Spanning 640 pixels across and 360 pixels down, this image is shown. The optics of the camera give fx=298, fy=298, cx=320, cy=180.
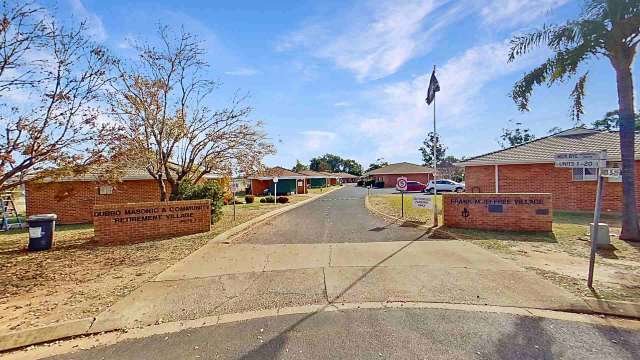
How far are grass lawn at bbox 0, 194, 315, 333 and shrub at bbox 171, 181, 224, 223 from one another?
8.38 ft

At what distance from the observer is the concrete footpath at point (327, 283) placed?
457cm

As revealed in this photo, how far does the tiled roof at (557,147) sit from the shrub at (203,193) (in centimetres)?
1387

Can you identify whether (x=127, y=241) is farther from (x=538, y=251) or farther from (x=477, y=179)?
(x=477, y=179)

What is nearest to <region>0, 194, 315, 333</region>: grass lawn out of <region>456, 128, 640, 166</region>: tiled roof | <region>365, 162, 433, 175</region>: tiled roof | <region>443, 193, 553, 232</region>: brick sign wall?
<region>443, 193, 553, 232</region>: brick sign wall

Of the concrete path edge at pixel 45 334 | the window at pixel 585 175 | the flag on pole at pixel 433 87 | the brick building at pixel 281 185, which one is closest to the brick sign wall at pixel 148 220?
the concrete path edge at pixel 45 334

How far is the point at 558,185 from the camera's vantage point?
14.7 meters

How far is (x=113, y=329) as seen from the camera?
406 centimetres

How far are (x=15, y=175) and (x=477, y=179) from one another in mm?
19261

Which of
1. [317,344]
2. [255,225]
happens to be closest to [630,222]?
[317,344]

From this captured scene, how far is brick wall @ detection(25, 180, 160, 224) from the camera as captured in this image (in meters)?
15.2

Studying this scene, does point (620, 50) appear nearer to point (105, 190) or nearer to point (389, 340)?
point (389, 340)

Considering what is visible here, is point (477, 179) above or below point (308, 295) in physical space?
above

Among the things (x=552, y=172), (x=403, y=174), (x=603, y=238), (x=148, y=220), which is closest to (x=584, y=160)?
(x=603, y=238)

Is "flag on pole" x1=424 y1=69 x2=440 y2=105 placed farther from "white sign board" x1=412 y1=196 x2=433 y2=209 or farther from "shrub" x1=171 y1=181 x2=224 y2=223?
"shrub" x1=171 y1=181 x2=224 y2=223
